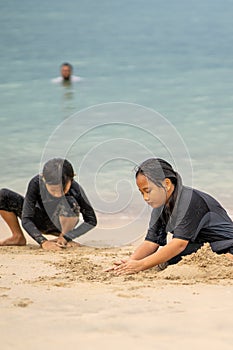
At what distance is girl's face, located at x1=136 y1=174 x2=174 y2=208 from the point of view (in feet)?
15.3

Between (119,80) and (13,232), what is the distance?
9.39m

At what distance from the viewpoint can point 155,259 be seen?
15.4 feet

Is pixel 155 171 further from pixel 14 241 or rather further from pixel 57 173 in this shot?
pixel 14 241

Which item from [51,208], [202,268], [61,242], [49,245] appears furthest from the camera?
[51,208]

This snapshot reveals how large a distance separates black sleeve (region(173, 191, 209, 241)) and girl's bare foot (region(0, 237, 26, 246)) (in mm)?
1875

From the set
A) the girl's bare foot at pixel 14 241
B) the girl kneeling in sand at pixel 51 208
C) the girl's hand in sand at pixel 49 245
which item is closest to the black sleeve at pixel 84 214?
the girl kneeling in sand at pixel 51 208

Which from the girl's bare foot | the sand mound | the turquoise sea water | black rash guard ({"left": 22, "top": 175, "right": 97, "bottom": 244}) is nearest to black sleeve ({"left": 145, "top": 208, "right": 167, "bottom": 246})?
the sand mound

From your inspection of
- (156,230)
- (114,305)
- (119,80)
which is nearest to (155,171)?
(156,230)

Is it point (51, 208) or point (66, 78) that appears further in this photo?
point (66, 78)

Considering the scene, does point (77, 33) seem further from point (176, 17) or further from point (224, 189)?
point (224, 189)

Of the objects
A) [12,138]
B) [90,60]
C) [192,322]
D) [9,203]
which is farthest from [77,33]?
[192,322]

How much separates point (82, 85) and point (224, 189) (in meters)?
6.98

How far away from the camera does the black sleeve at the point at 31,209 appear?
19.7 feet

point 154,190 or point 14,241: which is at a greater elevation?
point 154,190
